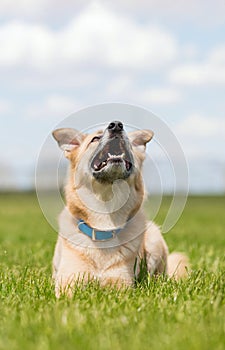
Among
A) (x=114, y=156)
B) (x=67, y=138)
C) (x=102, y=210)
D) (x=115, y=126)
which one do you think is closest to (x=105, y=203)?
(x=102, y=210)

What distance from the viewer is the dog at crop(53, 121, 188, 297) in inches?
197

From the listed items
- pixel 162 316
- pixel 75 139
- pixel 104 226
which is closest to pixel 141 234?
pixel 104 226

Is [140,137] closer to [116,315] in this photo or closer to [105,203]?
[105,203]

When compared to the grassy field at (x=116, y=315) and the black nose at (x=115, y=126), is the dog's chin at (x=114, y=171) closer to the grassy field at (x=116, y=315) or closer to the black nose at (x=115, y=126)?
the black nose at (x=115, y=126)

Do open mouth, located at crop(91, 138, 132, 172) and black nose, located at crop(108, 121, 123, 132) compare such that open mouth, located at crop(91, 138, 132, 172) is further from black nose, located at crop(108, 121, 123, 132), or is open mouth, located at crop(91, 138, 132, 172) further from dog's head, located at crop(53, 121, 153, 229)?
black nose, located at crop(108, 121, 123, 132)

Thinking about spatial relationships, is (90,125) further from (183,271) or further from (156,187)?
(183,271)

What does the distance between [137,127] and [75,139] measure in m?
0.57

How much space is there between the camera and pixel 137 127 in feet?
16.4

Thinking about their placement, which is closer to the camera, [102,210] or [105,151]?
[105,151]

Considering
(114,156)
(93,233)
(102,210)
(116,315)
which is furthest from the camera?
(102,210)

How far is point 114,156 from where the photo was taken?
4910 millimetres

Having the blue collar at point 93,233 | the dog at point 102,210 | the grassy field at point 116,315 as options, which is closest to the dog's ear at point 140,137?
the dog at point 102,210

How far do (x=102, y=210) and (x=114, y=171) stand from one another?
0.46 m

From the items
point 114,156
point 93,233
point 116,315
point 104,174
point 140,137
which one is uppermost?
point 140,137
